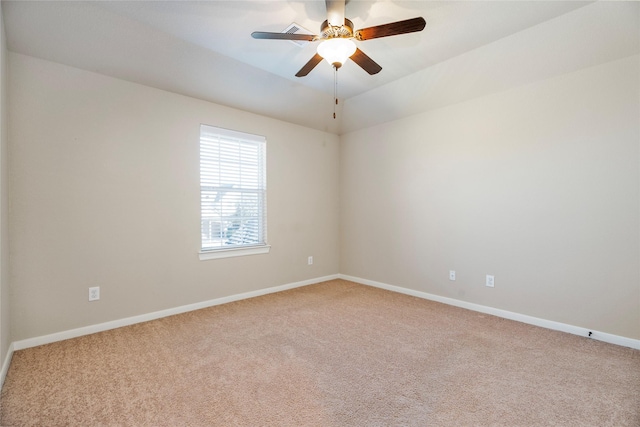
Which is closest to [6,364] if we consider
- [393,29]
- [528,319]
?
[393,29]

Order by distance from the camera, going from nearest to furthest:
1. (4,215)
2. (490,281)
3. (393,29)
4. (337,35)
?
(393,29) < (337,35) < (4,215) < (490,281)

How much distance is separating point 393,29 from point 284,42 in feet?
3.99

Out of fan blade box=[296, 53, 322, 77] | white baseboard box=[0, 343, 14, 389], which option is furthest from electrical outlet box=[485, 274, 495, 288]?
white baseboard box=[0, 343, 14, 389]

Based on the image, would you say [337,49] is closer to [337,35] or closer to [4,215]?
[337,35]

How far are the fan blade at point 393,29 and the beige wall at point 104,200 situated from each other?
7.18ft

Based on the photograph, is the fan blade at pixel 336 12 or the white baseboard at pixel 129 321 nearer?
the fan blade at pixel 336 12

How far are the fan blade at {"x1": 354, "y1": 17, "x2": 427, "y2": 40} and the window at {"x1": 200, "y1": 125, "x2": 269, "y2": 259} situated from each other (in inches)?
87.0

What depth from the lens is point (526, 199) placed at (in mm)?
3049

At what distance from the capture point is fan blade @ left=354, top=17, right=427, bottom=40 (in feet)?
5.99

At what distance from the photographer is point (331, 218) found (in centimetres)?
488

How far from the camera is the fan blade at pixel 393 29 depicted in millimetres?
1827

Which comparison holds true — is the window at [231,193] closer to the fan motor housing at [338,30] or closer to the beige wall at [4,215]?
the beige wall at [4,215]

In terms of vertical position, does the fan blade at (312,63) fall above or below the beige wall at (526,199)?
above

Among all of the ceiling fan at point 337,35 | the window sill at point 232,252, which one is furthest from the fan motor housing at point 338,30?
the window sill at point 232,252
